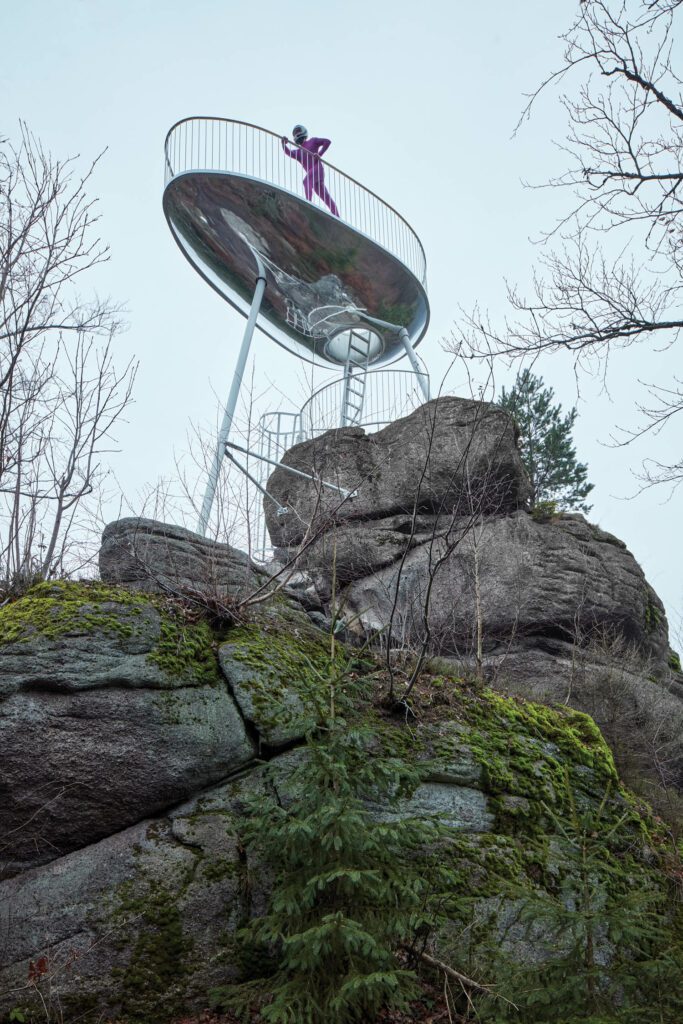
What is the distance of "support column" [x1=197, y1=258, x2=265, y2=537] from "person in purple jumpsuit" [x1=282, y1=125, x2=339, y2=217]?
1.57 m

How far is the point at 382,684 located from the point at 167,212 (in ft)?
35.9

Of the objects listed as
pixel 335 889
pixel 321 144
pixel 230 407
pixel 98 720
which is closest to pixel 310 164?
pixel 321 144

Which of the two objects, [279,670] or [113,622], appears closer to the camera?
[113,622]

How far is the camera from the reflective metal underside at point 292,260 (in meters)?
14.0

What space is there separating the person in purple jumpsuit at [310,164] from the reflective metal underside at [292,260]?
0.53 meters

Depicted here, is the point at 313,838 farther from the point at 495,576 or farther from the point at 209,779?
the point at 495,576

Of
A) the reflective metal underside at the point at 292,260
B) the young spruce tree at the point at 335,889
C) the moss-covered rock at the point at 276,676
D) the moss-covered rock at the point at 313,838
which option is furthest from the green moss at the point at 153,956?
the reflective metal underside at the point at 292,260

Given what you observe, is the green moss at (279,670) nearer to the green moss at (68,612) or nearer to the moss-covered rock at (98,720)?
the moss-covered rock at (98,720)

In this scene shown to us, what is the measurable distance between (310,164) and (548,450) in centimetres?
1219

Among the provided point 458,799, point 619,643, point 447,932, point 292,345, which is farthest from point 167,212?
point 447,932

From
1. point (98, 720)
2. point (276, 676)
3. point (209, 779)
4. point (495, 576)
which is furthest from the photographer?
point (495, 576)

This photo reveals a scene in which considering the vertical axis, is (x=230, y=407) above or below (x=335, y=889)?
above

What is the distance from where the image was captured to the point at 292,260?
586 inches

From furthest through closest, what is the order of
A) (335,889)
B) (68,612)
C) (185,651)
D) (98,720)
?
1. (185,651)
2. (68,612)
3. (98,720)
4. (335,889)
